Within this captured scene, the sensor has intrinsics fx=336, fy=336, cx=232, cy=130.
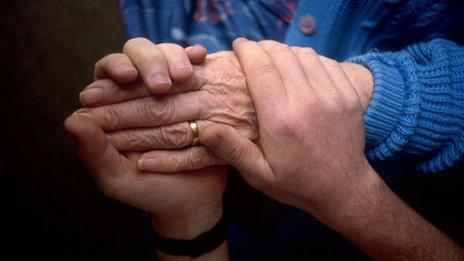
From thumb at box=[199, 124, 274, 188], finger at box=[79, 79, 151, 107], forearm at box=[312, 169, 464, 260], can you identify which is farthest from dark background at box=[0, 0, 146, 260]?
forearm at box=[312, 169, 464, 260]

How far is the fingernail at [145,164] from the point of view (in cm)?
64

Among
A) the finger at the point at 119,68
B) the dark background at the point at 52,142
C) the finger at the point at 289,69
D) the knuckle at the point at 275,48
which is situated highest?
the finger at the point at 119,68

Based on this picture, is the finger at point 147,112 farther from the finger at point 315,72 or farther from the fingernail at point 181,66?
the finger at point 315,72

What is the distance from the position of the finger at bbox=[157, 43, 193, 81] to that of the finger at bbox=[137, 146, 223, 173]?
146 mm

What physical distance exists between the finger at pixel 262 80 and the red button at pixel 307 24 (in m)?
0.28

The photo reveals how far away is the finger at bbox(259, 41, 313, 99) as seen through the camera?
2.13 ft

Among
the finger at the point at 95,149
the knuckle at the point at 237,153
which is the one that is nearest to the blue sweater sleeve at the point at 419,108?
the knuckle at the point at 237,153

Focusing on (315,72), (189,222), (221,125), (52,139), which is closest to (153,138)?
(221,125)

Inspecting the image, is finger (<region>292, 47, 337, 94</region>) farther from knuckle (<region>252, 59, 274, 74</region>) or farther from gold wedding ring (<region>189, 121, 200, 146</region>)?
gold wedding ring (<region>189, 121, 200, 146</region>)

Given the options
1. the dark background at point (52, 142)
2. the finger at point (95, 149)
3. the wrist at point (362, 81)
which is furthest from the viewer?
the dark background at point (52, 142)

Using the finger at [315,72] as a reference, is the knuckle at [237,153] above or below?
below

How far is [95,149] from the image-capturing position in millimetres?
570

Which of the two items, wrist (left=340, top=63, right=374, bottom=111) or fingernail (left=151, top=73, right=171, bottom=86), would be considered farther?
wrist (left=340, top=63, right=374, bottom=111)

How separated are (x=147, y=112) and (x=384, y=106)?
20.0 inches
